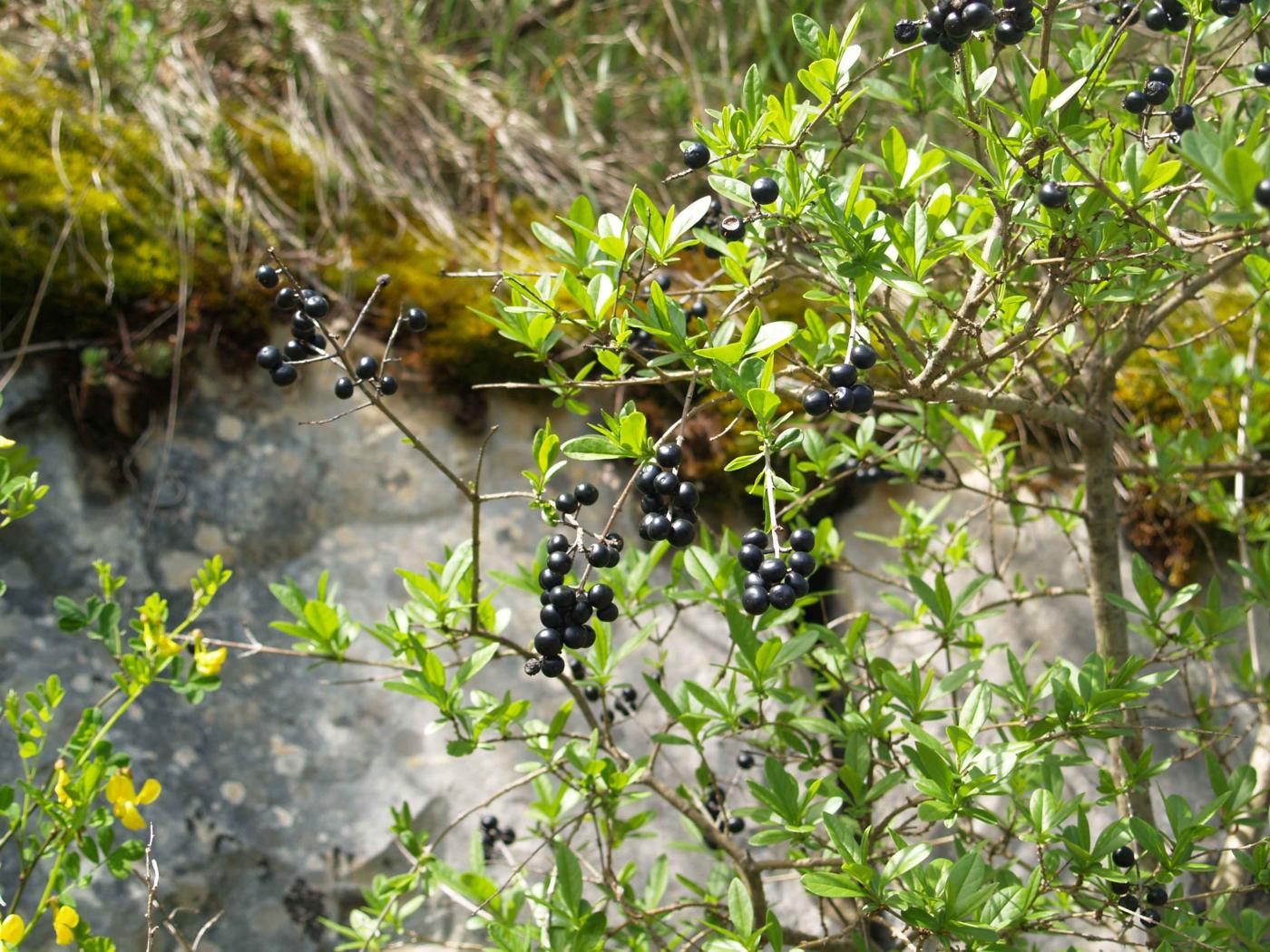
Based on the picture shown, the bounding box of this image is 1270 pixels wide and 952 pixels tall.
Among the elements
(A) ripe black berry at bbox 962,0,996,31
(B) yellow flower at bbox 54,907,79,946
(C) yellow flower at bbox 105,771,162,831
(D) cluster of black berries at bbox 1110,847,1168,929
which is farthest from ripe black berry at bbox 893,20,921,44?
(B) yellow flower at bbox 54,907,79,946

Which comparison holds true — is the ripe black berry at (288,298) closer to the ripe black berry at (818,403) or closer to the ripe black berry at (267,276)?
the ripe black berry at (267,276)

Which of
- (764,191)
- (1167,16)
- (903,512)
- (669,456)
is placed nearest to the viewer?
(669,456)

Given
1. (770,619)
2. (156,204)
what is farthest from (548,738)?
(156,204)

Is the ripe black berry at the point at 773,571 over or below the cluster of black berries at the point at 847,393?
below

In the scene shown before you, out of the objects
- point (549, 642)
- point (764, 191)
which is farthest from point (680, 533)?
point (764, 191)

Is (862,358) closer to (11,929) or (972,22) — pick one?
(972,22)

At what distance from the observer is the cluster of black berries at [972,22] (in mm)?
1134

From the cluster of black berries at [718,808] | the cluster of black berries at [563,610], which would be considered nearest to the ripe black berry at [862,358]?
the cluster of black berries at [563,610]

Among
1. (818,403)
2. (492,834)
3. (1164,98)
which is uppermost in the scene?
(1164,98)

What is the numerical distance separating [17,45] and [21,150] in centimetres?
69

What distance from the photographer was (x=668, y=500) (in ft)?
3.85

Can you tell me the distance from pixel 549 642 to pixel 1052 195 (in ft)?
2.56

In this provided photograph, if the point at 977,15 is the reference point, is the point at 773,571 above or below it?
below

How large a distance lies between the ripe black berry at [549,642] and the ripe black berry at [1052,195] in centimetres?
75
